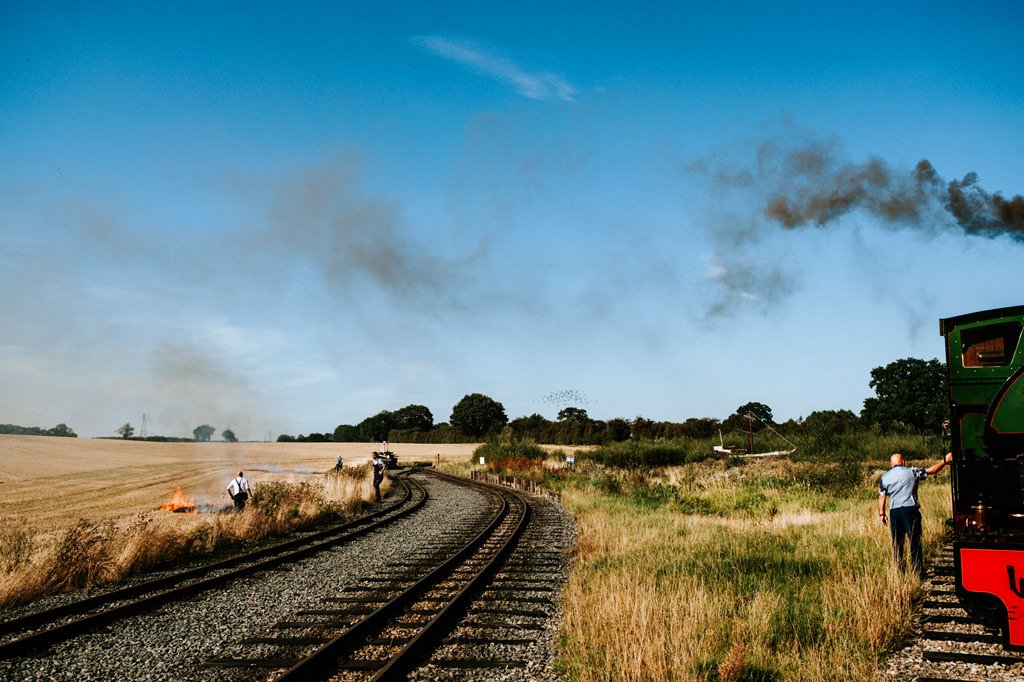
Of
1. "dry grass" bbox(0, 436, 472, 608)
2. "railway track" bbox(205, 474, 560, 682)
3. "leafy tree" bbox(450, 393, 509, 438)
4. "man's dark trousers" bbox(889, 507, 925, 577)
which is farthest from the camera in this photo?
"leafy tree" bbox(450, 393, 509, 438)

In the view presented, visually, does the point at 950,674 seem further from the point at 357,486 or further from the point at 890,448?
the point at 890,448

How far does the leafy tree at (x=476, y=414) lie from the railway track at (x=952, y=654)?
119575mm

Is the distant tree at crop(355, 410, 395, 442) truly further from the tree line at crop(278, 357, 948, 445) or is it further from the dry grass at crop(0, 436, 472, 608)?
the dry grass at crop(0, 436, 472, 608)

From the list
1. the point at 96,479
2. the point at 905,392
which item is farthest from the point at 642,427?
the point at 96,479

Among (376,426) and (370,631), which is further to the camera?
(376,426)

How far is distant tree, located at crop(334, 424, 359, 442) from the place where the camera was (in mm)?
144000

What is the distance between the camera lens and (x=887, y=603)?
25.3ft

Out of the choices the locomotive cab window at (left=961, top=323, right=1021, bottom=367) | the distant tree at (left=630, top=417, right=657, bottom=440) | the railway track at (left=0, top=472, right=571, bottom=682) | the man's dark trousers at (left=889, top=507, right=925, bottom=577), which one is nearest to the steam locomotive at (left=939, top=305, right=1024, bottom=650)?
the locomotive cab window at (left=961, top=323, right=1021, bottom=367)

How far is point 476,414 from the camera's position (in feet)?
420

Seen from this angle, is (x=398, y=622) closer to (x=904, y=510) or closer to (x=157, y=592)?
(x=157, y=592)

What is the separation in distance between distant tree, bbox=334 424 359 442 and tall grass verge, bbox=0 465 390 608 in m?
128

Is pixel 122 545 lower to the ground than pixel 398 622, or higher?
higher

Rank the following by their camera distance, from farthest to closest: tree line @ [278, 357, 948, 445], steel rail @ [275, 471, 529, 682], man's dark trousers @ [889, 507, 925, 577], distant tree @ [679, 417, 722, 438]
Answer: distant tree @ [679, 417, 722, 438] < tree line @ [278, 357, 948, 445] < man's dark trousers @ [889, 507, 925, 577] < steel rail @ [275, 471, 529, 682]

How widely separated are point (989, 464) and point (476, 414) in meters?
123
